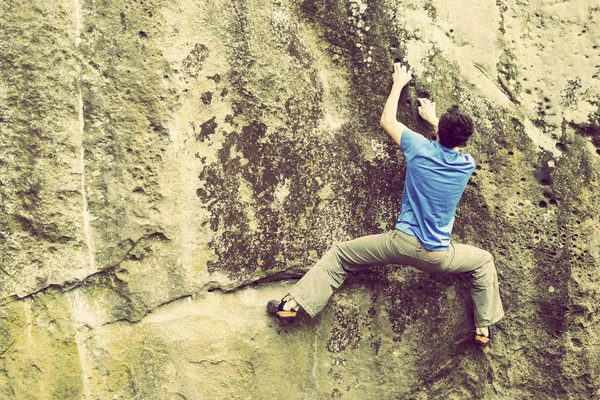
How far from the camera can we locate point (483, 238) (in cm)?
406

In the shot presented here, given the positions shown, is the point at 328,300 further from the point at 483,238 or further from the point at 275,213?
the point at 483,238

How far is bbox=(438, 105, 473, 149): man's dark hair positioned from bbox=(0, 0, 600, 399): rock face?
415mm

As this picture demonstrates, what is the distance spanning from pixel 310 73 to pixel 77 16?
47.9 inches

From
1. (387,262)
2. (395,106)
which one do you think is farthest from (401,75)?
(387,262)

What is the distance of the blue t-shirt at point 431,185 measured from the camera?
3539mm

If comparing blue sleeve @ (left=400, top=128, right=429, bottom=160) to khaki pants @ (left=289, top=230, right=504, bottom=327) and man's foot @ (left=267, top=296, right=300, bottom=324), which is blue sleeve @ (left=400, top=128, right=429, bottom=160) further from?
man's foot @ (left=267, top=296, right=300, bottom=324)

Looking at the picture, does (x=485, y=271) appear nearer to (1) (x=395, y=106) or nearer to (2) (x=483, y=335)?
(2) (x=483, y=335)

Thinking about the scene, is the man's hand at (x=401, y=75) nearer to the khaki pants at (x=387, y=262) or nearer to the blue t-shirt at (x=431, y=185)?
the blue t-shirt at (x=431, y=185)

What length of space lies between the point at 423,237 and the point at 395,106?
70 centimetres

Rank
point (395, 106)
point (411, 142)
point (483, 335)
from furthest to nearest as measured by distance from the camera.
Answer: point (483, 335) < point (395, 106) < point (411, 142)

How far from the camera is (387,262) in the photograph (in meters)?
3.80

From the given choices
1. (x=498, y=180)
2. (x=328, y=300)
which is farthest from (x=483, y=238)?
(x=328, y=300)

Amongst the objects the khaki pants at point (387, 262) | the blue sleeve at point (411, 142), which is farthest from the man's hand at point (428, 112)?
the khaki pants at point (387, 262)

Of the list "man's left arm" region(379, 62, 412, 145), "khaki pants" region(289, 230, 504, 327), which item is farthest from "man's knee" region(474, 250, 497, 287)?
"man's left arm" region(379, 62, 412, 145)
